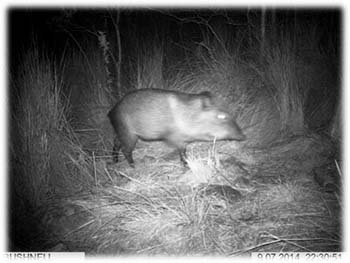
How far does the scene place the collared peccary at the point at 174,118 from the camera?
13.4 feet

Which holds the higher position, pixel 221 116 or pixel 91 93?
pixel 91 93

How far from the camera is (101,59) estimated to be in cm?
544

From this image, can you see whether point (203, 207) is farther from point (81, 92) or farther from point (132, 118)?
point (81, 92)

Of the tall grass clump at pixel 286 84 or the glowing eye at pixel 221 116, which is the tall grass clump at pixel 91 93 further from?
the tall grass clump at pixel 286 84

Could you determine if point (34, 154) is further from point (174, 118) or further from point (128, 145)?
point (174, 118)

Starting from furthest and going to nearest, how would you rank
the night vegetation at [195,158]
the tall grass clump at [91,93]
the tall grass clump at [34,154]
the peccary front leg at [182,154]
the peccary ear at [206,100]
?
the tall grass clump at [91,93], the peccary front leg at [182,154], the peccary ear at [206,100], the tall grass clump at [34,154], the night vegetation at [195,158]

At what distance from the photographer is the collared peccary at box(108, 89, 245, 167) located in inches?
161

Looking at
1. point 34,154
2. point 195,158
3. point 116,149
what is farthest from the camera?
point 116,149

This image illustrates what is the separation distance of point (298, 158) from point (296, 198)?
2.89 feet

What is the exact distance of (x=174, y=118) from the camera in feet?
13.5

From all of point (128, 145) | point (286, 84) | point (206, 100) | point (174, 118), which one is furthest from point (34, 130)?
point (286, 84)

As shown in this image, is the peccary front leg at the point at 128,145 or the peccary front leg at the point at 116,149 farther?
the peccary front leg at the point at 116,149

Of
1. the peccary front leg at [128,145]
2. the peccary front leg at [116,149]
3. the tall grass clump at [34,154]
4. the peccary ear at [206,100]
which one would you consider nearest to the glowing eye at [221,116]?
the peccary ear at [206,100]

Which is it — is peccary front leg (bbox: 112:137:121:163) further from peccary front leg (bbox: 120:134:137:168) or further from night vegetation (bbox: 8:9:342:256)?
peccary front leg (bbox: 120:134:137:168)
